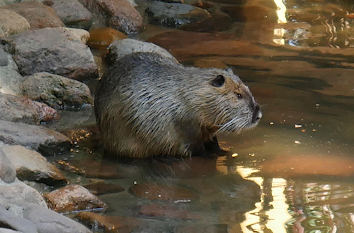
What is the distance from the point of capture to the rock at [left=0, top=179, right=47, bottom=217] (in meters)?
4.50

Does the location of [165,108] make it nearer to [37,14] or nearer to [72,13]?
[37,14]

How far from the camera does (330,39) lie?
9.84 m

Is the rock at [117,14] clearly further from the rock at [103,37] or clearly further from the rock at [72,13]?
the rock at [103,37]

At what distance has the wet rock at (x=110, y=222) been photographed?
4.84m

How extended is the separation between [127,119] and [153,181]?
25.5 inches

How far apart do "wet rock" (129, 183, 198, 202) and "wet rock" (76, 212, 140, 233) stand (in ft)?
1.54

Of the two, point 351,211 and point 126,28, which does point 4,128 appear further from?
point 126,28

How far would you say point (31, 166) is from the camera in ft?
17.7

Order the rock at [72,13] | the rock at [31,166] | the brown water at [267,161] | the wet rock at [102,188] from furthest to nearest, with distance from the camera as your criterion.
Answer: the rock at [72,13]
the wet rock at [102,188]
the rock at [31,166]
the brown water at [267,161]

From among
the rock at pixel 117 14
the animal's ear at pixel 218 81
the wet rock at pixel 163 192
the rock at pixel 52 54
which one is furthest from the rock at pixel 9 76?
the rock at pixel 117 14

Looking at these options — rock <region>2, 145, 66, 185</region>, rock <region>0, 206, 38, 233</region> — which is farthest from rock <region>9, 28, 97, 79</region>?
rock <region>0, 206, 38, 233</region>

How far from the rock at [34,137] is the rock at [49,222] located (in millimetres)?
1471

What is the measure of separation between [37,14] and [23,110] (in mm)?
2528

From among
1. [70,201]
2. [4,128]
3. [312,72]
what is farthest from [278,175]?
[312,72]
